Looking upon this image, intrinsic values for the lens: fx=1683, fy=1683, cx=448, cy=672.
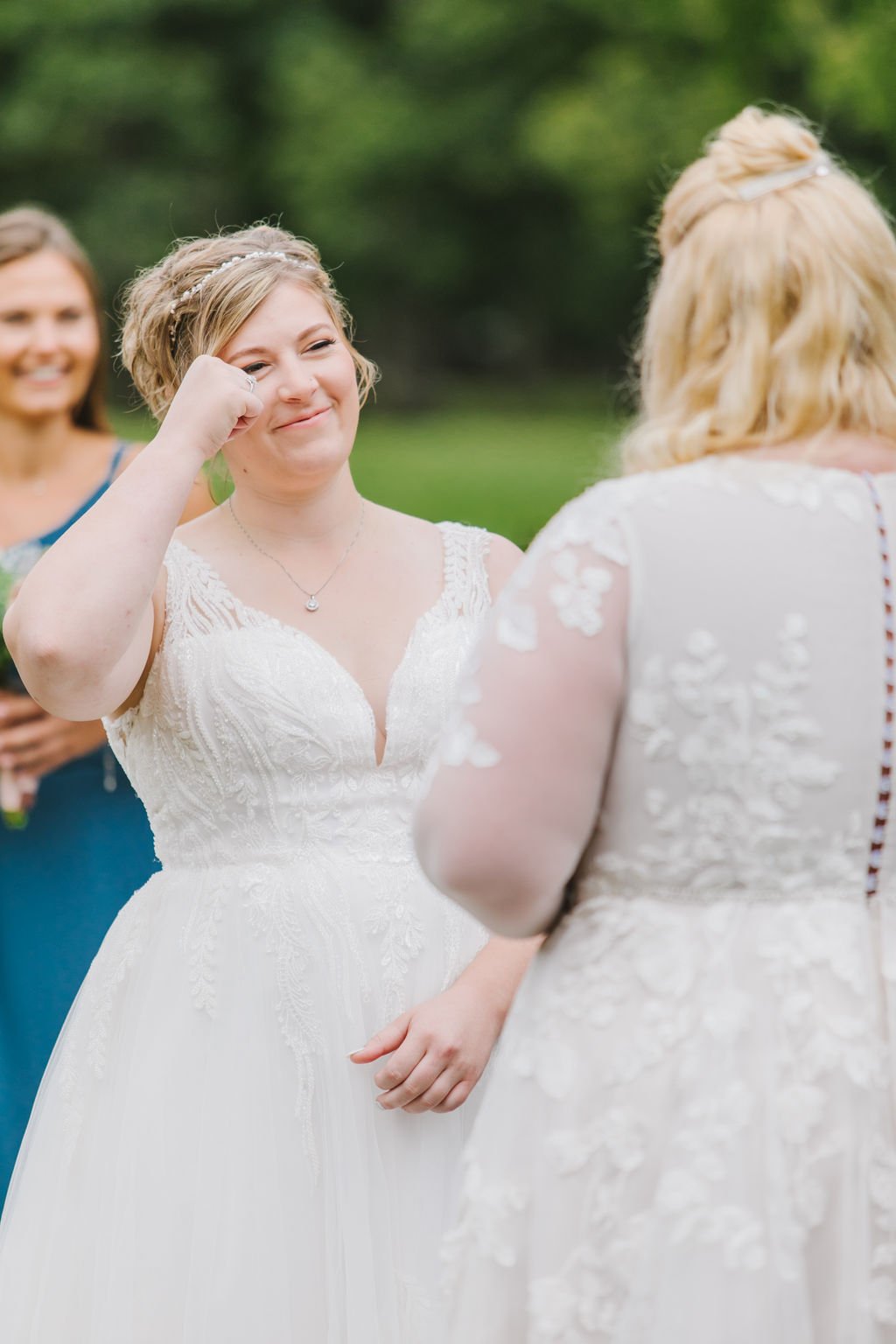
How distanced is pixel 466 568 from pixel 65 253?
2053mm

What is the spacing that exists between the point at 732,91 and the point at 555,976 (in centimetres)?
2104

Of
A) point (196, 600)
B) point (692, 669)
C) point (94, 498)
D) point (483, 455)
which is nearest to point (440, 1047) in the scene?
point (196, 600)

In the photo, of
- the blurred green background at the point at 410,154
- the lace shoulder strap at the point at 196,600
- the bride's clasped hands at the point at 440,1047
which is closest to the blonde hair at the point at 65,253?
the lace shoulder strap at the point at 196,600

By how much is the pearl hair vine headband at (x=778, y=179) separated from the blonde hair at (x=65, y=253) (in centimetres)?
283

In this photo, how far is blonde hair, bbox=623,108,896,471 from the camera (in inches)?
79.4

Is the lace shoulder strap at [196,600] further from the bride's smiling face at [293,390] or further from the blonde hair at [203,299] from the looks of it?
the blonde hair at [203,299]

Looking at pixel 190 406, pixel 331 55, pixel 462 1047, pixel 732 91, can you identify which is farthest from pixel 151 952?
pixel 331 55

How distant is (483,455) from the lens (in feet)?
89.0

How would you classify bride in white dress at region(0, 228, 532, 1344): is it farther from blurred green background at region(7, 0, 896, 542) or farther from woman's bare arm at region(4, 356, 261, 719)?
blurred green background at region(7, 0, 896, 542)

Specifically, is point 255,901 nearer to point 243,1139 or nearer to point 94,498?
point 243,1139

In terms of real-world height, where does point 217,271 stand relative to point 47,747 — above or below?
above

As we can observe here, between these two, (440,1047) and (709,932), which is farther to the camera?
(440,1047)

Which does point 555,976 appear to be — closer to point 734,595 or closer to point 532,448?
point 734,595

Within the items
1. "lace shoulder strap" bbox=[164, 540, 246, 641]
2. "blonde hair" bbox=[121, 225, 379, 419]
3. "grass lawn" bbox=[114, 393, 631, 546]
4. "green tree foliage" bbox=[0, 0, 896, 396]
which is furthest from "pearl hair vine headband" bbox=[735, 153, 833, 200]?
"green tree foliage" bbox=[0, 0, 896, 396]
